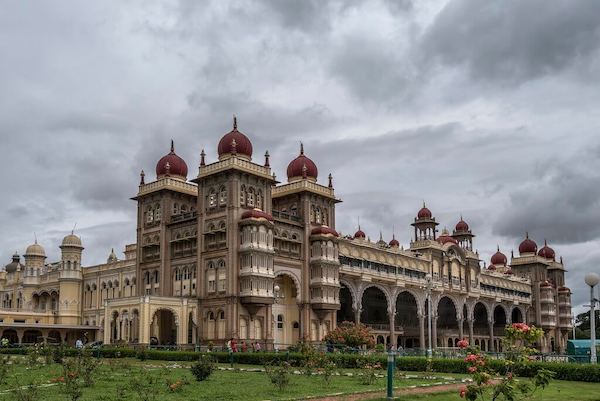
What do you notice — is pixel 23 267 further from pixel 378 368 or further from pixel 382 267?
pixel 378 368

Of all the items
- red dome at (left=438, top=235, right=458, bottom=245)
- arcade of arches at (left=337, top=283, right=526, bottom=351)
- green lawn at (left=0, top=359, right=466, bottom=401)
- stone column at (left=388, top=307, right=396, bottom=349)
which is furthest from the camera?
red dome at (left=438, top=235, right=458, bottom=245)

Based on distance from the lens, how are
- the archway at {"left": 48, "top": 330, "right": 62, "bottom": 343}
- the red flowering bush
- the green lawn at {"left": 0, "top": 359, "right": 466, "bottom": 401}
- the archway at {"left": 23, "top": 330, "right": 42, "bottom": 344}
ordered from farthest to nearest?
1. the archway at {"left": 23, "top": 330, "right": 42, "bottom": 344}
2. the archway at {"left": 48, "top": 330, "right": 62, "bottom": 343}
3. the red flowering bush
4. the green lawn at {"left": 0, "top": 359, "right": 466, "bottom": 401}

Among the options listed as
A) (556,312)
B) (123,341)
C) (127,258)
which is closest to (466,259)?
(556,312)

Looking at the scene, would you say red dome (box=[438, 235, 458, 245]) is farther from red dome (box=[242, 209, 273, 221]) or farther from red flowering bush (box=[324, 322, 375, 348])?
red dome (box=[242, 209, 273, 221])

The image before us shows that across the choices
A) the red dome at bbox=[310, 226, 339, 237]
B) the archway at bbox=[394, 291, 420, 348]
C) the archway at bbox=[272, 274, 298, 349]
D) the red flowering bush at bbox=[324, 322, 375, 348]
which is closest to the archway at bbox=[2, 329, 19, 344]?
the archway at bbox=[272, 274, 298, 349]

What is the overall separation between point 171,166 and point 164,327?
16401 mm

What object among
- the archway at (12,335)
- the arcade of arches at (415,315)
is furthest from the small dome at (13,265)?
the arcade of arches at (415,315)

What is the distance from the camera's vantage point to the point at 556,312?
12050cm

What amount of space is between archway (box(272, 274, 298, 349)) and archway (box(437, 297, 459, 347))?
31364 millimetres

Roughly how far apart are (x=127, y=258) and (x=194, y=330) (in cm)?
2644

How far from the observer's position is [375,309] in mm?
84188

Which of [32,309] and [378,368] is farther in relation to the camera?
[32,309]

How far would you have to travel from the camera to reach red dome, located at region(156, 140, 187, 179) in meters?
71.6

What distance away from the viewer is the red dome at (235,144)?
65625 mm
